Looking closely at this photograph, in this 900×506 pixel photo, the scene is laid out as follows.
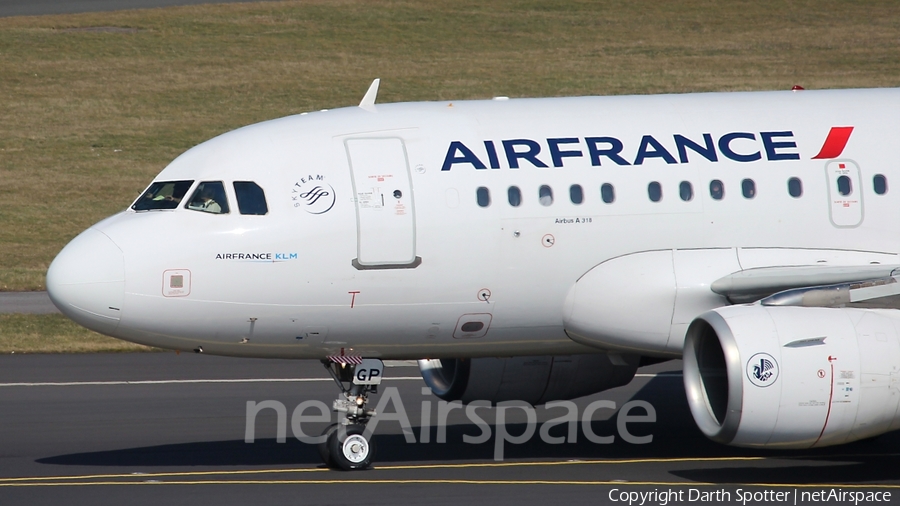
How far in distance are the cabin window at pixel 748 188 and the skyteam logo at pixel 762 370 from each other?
210 cm

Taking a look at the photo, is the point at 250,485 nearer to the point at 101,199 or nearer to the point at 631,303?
the point at 631,303

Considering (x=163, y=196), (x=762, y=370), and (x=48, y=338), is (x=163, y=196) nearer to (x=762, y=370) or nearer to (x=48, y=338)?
(x=762, y=370)

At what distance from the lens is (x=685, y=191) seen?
13586mm

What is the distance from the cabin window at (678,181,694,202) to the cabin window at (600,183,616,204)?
70 centimetres

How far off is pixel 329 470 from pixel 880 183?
6.51 meters

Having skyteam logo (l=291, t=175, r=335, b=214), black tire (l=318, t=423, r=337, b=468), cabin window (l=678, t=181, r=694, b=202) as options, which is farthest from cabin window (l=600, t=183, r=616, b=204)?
black tire (l=318, t=423, r=337, b=468)

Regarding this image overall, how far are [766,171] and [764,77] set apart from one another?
29.5 metres

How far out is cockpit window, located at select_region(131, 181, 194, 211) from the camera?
43.2 feet

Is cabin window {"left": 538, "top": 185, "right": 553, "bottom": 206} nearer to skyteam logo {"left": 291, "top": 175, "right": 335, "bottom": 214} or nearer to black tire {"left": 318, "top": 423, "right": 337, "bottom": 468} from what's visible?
skyteam logo {"left": 291, "top": 175, "right": 335, "bottom": 214}

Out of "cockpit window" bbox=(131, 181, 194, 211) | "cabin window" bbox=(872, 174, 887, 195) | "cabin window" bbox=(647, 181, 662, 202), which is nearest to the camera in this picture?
"cockpit window" bbox=(131, 181, 194, 211)

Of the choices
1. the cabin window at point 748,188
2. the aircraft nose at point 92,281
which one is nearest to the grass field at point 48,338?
the aircraft nose at point 92,281

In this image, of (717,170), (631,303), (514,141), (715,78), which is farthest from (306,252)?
(715,78)

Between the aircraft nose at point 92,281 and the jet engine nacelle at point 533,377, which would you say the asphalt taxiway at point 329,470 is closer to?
the jet engine nacelle at point 533,377

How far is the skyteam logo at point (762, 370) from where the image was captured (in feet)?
40.1
